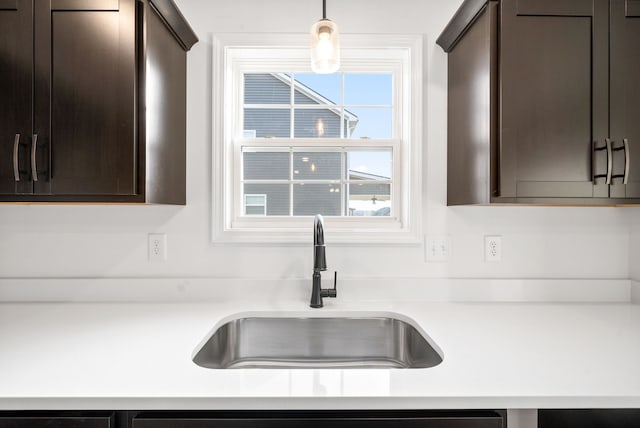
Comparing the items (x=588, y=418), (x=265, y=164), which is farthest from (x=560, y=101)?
(x=265, y=164)

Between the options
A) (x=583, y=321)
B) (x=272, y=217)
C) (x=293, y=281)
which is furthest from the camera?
(x=272, y=217)

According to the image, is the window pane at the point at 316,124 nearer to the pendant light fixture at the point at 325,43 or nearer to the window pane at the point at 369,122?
the window pane at the point at 369,122

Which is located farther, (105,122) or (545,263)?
(545,263)

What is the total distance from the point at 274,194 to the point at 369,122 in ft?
1.88

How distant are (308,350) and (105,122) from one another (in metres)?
1.07

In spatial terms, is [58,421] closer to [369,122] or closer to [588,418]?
[588,418]

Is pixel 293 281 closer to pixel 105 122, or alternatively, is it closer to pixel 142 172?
pixel 142 172

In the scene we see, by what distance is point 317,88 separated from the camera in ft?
6.01

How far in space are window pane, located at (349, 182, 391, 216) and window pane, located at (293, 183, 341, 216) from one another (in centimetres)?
7

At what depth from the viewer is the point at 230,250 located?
166 cm

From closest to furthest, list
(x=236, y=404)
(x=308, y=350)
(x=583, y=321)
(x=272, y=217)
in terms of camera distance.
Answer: (x=236, y=404), (x=583, y=321), (x=308, y=350), (x=272, y=217)

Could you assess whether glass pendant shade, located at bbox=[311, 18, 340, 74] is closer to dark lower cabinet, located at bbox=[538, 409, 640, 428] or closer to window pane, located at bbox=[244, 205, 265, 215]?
window pane, located at bbox=[244, 205, 265, 215]

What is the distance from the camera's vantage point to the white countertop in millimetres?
806

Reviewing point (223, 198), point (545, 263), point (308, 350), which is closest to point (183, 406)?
point (308, 350)
